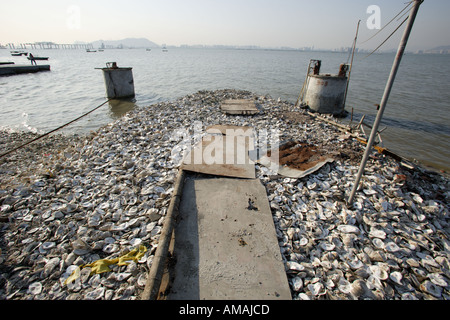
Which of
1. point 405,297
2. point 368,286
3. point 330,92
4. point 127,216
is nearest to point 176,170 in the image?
point 127,216

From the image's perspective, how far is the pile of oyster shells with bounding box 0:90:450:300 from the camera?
290cm

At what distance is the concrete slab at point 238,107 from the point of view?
400 inches

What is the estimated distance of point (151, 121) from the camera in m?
8.95

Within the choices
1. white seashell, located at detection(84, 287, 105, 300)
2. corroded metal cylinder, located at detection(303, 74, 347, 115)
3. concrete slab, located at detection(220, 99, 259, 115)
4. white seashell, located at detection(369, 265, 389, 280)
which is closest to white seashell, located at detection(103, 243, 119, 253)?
white seashell, located at detection(84, 287, 105, 300)

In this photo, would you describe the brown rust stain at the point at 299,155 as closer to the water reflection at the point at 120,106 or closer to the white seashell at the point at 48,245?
the white seashell at the point at 48,245

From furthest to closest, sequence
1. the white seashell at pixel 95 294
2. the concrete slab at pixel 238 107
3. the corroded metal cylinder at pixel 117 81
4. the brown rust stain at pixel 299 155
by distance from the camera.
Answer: the corroded metal cylinder at pixel 117 81 → the concrete slab at pixel 238 107 → the brown rust stain at pixel 299 155 → the white seashell at pixel 95 294

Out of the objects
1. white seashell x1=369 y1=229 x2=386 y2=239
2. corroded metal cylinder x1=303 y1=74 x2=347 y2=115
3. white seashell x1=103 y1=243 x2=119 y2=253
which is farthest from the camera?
corroded metal cylinder x1=303 y1=74 x2=347 y2=115

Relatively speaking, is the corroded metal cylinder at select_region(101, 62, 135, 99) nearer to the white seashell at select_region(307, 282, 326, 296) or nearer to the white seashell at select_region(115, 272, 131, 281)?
the white seashell at select_region(115, 272, 131, 281)

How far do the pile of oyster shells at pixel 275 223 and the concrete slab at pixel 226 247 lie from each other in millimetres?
279

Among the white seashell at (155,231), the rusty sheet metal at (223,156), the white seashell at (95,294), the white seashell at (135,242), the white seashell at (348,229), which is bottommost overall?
the white seashell at (95,294)

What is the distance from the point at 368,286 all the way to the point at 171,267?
9.07ft

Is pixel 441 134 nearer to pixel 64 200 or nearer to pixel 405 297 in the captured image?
pixel 405 297

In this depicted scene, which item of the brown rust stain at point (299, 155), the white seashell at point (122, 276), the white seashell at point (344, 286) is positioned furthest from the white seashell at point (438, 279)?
the white seashell at point (122, 276)

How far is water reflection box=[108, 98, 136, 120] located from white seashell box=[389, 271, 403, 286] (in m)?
13.8
